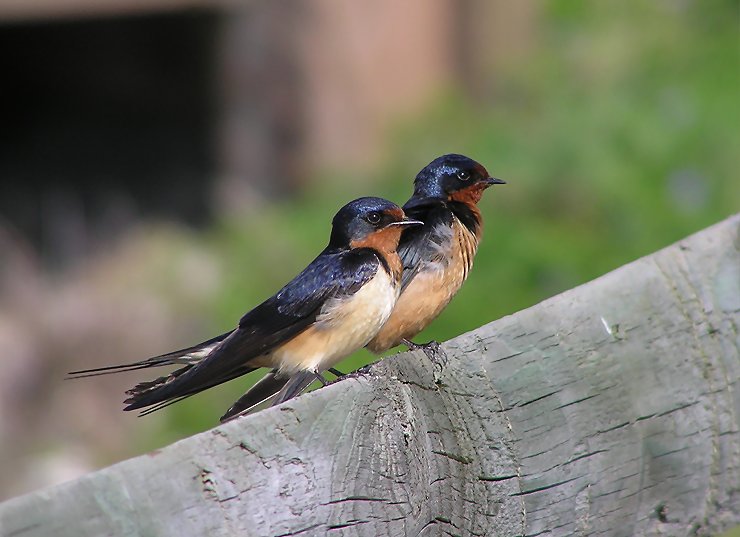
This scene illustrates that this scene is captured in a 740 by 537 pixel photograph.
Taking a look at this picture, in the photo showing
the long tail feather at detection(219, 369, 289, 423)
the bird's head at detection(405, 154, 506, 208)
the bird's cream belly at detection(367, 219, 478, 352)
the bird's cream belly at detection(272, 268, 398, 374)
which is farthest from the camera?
the bird's head at detection(405, 154, 506, 208)

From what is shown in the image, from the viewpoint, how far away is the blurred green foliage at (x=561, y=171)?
4.74m

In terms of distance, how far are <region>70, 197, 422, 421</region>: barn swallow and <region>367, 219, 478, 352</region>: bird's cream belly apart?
17 centimetres

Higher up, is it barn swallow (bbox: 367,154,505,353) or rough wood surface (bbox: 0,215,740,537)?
barn swallow (bbox: 367,154,505,353)

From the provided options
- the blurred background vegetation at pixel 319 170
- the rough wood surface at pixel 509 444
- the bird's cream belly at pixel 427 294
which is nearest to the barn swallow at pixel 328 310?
the bird's cream belly at pixel 427 294

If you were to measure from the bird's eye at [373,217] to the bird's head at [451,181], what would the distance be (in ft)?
1.27

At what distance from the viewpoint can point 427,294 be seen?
9.26ft

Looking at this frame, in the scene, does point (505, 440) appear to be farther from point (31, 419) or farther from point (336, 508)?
point (31, 419)

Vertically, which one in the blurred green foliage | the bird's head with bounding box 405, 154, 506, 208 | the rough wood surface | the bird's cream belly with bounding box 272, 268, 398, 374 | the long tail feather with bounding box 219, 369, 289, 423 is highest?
the blurred green foliage

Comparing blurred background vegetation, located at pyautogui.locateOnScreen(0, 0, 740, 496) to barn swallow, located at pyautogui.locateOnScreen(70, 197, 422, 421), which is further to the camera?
blurred background vegetation, located at pyautogui.locateOnScreen(0, 0, 740, 496)

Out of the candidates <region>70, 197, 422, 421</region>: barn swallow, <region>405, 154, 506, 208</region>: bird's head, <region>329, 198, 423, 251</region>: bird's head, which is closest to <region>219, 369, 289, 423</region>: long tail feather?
<region>70, 197, 422, 421</region>: barn swallow

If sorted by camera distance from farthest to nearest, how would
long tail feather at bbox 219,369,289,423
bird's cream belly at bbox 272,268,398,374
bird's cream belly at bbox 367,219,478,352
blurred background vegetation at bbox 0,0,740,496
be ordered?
blurred background vegetation at bbox 0,0,740,496, bird's cream belly at bbox 367,219,478,352, bird's cream belly at bbox 272,268,398,374, long tail feather at bbox 219,369,289,423

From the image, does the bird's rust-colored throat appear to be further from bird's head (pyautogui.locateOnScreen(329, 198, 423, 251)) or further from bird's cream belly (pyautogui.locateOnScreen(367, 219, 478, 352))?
bird's cream belly (pyautogui.locateOnScreen(367, 219, 478, 352))

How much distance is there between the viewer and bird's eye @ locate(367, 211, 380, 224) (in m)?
2.60

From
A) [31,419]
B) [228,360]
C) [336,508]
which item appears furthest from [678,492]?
[31,419]
